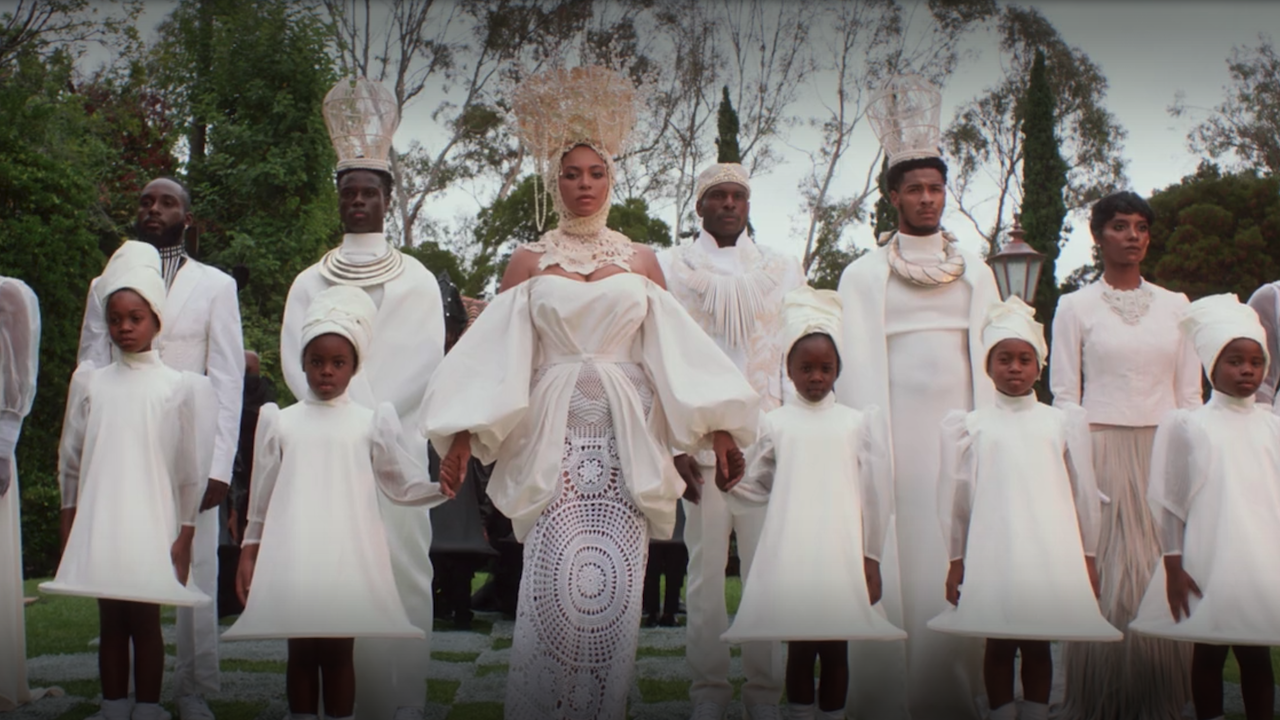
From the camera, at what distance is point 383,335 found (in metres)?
6.48

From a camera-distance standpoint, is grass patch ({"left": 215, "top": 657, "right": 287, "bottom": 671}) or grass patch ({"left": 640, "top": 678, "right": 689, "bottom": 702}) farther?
grass patch ({"left": 215, "top": 657, "right": 287, "bottom": 671})

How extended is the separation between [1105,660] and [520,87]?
3.69 m

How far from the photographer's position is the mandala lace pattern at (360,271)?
6.52 metres

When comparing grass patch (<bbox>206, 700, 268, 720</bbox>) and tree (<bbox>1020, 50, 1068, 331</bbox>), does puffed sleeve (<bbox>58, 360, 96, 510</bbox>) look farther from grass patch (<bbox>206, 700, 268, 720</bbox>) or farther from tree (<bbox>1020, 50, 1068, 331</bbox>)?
tree (<bbox>1020, 50, 1068, 331</bbox>)

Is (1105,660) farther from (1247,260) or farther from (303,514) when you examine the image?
(1247,260)

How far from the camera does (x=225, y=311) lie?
6793 millimetres

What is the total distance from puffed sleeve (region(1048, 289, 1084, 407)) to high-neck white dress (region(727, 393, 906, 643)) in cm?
113

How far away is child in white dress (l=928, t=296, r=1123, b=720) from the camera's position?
550 centimetres

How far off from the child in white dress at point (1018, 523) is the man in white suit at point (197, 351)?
333cm

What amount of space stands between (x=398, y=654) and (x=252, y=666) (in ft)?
6.76

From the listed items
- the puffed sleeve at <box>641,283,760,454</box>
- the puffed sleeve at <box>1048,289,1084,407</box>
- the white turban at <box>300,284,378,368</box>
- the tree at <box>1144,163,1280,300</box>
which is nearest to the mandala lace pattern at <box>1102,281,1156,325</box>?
the puffed sleeve at <box>1048,289,1084,407</box>

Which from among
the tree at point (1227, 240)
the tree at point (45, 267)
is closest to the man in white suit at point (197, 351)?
the tree at point (45, 267)

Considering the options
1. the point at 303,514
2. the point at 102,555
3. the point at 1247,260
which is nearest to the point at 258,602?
the point at 303,514

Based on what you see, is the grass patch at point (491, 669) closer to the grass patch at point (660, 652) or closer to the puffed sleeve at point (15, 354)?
the grass patch at point (660, 652)
